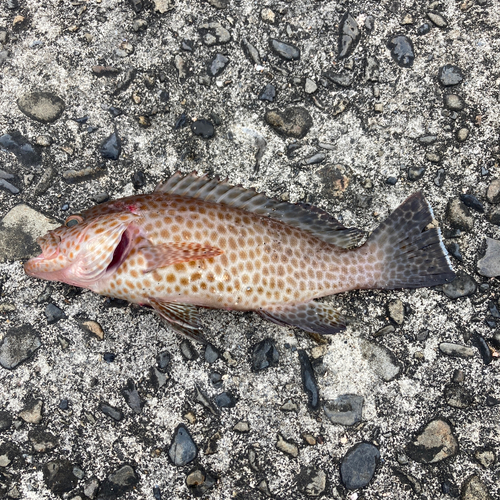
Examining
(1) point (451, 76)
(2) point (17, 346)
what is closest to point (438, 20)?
(1) point (451, 76)

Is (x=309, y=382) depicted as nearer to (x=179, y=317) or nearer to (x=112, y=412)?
(x=179, y=317)

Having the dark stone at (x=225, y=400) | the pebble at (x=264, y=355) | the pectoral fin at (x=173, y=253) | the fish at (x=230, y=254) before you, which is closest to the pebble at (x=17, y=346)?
the fish at (x=230, y=254)

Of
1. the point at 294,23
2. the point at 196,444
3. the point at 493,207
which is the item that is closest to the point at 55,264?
the point at 196,444

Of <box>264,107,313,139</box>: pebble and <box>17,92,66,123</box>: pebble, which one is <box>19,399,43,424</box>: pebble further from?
<box>264,107,313,139</box>: pebble

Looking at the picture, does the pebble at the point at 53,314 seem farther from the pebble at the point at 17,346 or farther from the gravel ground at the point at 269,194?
the pebble at the point at 17,346

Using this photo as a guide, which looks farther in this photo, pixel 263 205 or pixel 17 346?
pixel 17 346

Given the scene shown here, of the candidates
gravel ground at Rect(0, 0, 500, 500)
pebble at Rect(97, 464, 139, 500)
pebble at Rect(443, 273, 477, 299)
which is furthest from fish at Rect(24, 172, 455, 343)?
pebble at Rect(97, 464, 139, 500)

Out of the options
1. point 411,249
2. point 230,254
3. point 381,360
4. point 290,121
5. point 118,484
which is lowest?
point 118,484
